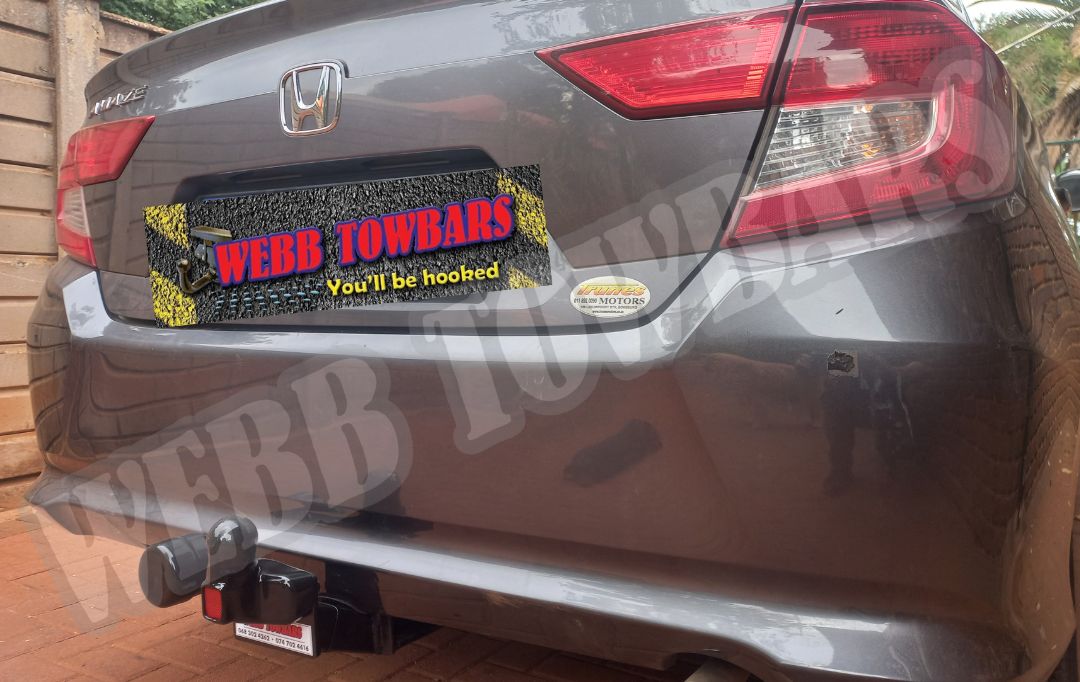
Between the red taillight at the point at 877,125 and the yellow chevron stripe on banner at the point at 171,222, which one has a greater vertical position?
the red taillight at the point at 877,125

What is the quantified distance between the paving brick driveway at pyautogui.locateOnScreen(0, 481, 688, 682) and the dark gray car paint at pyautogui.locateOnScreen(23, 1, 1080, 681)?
0.85 metres

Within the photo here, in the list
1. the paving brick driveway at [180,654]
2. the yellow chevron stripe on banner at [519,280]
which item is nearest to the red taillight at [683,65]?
the yellow chevron stripe on banner at [519,280]

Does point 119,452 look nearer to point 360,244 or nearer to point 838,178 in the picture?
point 360,244

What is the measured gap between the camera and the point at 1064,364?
1345 mm

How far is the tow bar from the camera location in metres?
1.52

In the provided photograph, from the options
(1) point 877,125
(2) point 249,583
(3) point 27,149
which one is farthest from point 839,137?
(3) point 27,149

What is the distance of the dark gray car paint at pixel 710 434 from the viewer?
120 cm

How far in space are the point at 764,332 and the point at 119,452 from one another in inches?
50.1

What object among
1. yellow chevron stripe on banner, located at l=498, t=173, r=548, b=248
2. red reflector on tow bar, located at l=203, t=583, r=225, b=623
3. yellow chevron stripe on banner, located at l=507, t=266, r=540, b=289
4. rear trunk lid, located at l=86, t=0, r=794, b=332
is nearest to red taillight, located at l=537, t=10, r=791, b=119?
rear trunk lid, located at l=86, t=0, r=794, b=332

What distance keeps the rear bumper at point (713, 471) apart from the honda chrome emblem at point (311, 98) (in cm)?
36

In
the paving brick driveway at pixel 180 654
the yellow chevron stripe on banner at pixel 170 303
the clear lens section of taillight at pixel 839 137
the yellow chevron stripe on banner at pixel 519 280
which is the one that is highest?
the clear lens section of taillight at pixel 839 137

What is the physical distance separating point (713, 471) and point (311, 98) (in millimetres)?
913

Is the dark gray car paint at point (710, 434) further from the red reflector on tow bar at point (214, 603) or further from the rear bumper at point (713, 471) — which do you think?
the red reflector on tow bar at point (214, 603)

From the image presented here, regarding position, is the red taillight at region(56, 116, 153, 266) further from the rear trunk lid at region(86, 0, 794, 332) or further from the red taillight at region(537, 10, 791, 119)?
the red taillight at region(537, 10, 791, 119)
